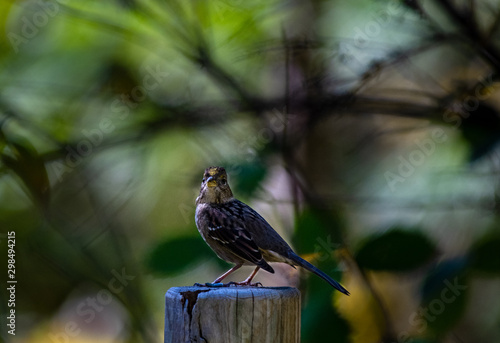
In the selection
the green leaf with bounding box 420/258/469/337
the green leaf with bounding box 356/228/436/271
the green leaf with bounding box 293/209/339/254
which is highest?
the green leaf with bounding box 293/209/339/254

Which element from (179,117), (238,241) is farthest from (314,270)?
(179,117)

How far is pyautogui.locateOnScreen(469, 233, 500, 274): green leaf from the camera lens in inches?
128

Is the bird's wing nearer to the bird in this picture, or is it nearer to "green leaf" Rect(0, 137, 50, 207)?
the bird

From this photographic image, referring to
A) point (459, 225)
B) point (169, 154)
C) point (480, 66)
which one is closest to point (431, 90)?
point (480, 66)

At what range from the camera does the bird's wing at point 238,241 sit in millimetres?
3156

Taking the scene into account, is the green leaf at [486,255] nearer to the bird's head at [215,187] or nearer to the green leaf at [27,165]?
the bird's head at [215,187]

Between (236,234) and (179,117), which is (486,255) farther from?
(179,117)

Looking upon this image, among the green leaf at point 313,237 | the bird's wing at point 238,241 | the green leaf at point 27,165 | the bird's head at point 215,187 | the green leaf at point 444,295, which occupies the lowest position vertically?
the green leaf at point 444,295

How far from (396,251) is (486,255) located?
0.46 m

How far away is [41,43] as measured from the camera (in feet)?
15.6

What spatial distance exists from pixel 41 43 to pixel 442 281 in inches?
125

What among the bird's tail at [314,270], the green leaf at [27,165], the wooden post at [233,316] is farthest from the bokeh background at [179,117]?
the wooden post at [233,316]

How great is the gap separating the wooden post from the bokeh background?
70.5 inches

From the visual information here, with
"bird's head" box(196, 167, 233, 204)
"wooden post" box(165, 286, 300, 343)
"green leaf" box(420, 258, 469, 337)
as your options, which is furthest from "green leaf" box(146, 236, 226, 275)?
"green leaf" box(420, 258, 469, 337)
